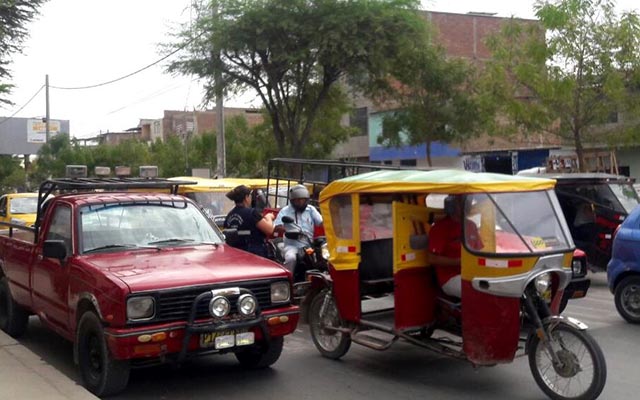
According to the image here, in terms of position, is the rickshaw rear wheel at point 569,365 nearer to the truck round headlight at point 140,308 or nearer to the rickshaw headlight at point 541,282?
the rickshaw headlight at point 541,282

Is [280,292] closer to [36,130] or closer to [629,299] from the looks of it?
[629,299]

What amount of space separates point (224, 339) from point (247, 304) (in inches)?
14.2

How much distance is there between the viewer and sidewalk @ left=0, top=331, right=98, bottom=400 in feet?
21.0

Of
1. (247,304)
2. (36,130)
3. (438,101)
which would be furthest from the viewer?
(36,130)

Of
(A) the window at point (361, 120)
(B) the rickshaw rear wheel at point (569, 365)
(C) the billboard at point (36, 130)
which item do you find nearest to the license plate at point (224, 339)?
(B) the rickshaw rear wheel at point (569, 365)

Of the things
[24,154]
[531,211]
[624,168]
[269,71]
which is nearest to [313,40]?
[269,71]

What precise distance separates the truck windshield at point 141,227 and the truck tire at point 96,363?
35.7 inches

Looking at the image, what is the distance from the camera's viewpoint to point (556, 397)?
649 centimetres

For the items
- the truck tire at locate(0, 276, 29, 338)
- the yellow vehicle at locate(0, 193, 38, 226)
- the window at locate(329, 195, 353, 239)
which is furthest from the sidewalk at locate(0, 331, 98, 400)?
the yellow vehicle at locate(0, 193, 38, 226)

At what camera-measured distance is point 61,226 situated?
822cm

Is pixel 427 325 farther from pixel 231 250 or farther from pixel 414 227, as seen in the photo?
pixel 231 250

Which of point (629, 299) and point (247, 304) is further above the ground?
point (247, 304)

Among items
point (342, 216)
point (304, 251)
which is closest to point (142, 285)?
point (342, 216)

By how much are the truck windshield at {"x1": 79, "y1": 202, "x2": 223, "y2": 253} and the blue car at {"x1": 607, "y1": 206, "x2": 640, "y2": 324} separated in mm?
5305
